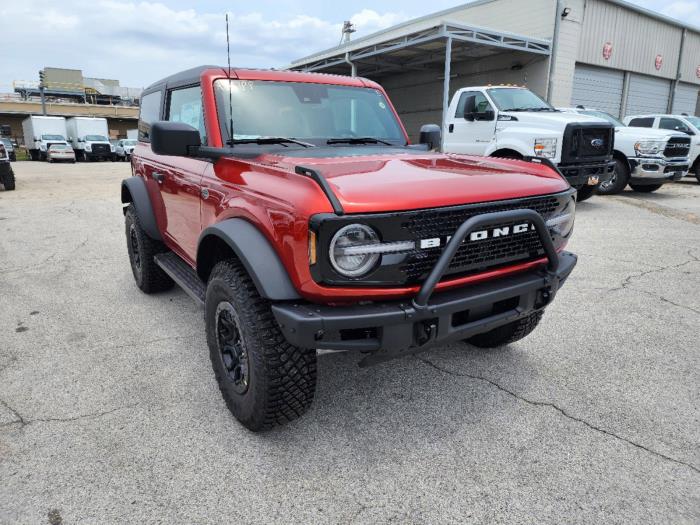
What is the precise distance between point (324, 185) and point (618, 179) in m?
10.3

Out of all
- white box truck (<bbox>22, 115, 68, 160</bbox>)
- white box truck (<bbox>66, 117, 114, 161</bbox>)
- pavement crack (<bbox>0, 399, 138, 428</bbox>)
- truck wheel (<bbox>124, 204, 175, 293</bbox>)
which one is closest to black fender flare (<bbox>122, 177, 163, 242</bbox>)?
truck wheel (<bbox>124, 204, 175, 293</bbox>)

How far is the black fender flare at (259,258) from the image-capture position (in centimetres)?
206

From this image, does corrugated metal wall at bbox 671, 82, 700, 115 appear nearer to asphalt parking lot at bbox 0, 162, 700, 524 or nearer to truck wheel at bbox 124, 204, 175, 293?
asphalt parking lot at bbox 0, 162, 700, 524

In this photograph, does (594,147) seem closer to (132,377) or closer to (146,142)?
(146,142)

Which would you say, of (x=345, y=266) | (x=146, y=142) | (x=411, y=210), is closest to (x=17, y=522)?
(x=345, y=266)

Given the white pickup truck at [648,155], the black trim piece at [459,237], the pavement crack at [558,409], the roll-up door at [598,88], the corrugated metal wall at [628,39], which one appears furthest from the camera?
the roll-up door at [598,88]

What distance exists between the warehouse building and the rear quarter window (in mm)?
12204

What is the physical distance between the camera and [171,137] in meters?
2.64

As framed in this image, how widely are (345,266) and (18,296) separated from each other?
Answer: 4022mm

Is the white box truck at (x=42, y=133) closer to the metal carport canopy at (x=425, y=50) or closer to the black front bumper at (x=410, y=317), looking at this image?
the metal carport canopy at (x=425, y=50)

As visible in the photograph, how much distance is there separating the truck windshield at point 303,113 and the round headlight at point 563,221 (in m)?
1.32

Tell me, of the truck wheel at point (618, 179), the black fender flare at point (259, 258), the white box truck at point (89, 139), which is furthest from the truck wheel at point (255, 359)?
the white box truck at point (89, 139)

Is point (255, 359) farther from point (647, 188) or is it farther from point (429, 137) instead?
point (647, 188)

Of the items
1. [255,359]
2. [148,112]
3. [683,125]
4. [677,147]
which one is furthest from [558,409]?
[683,125]
